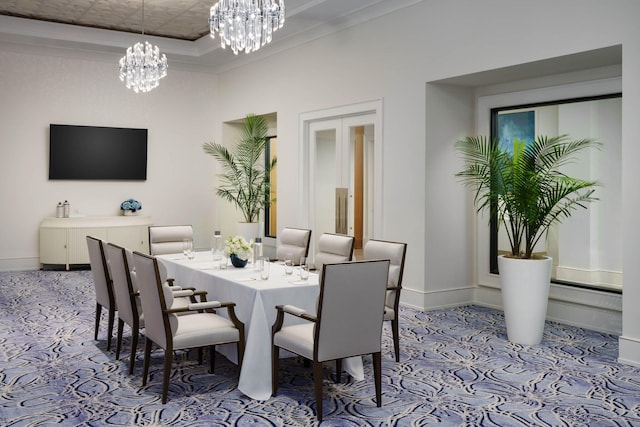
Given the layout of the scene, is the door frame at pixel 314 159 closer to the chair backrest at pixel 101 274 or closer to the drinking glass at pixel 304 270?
the drinking glass at pixel 304 270

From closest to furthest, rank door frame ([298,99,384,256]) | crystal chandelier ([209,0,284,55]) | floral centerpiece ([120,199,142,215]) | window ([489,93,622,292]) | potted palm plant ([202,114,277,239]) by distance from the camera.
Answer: crystal chandelier ([209,0,284,55]) → window ([489,93,622,292]) → door frame ([298,99,384,256]) → potted palm plant ([202,114,277,239]) → floral centerpiece ([120,199,142,215])

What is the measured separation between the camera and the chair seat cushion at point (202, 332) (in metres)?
4.03

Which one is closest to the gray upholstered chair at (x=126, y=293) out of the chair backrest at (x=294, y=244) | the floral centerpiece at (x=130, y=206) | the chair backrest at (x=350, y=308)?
the chair backrest at (x=350, y=308)

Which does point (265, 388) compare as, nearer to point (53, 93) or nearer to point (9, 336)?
point (9, 336)

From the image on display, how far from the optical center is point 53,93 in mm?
10172

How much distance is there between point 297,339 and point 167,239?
3299 mm

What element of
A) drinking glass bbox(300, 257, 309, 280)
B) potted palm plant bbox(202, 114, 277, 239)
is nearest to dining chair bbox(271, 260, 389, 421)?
drinking glass bbox(300, 257, 309, 280)

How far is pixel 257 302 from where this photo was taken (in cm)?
419

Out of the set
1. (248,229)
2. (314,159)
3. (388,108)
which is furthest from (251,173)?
(388,108)

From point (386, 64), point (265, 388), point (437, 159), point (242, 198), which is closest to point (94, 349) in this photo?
point (265, 388)

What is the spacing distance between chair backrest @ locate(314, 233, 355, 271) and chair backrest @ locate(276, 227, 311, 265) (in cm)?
36

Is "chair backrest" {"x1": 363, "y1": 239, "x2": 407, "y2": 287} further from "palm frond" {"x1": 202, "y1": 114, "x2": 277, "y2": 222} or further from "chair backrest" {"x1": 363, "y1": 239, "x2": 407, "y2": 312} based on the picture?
"palm frond" {"x1": 202, "y1": 114, "x2": 277, "y2": 222}

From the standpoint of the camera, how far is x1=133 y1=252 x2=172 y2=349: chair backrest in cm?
393

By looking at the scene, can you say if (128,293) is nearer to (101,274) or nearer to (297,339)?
(101,274)
